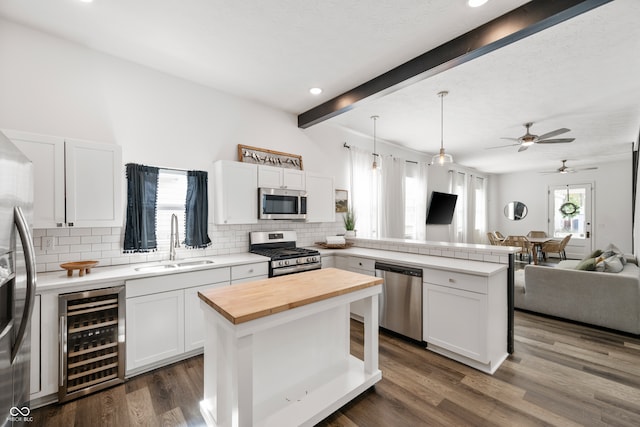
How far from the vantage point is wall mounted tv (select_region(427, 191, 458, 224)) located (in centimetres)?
663

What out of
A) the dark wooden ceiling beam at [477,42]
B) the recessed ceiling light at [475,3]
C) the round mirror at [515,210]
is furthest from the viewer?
the round mirror at [515,210]

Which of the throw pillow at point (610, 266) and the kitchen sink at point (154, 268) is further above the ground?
the kitchen sink at point (154, 268)

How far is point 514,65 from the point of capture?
280cm

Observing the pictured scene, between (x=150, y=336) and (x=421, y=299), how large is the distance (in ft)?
8.72

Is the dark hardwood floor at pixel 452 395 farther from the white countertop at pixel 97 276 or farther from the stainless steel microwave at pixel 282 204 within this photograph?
the stainless steel microwave at pixel 282 204

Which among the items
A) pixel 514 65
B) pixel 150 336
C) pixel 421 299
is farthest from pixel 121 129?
pixel 514 65

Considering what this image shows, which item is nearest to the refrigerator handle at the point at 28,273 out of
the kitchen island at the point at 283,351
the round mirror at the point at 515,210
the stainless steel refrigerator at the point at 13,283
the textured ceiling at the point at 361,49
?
the stainless steel refrigerator at the point at 13,283

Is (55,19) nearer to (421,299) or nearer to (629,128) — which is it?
(421,299)

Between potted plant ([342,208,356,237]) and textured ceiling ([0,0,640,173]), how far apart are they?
1.68 meters

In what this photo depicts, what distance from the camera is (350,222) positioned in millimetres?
4711

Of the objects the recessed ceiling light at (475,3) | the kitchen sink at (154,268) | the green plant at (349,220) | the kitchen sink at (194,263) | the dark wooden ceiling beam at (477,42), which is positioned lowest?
the kitchen sink at (194,263)

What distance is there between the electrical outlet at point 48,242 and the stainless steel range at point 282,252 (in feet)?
6.28

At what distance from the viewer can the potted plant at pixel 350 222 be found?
4666 millimetres

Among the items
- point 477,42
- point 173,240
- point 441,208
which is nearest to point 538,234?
point 441,208
